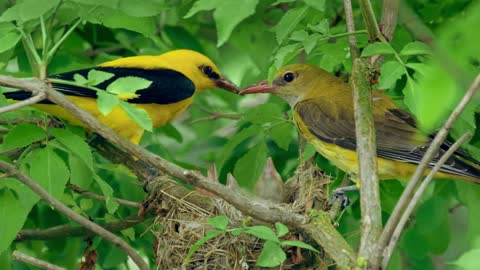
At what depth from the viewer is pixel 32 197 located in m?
3.29

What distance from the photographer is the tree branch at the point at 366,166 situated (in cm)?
256

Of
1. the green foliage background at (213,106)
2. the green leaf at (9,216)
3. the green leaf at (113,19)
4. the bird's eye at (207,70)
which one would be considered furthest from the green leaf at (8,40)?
the bird's eye at (207,70)

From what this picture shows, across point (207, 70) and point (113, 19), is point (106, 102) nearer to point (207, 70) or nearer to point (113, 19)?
point (113, 19)

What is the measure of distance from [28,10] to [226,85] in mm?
2703

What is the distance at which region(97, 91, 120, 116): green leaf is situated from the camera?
91.9 inches

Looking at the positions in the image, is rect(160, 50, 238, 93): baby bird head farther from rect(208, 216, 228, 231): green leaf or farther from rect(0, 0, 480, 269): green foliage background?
rect(208, 216, 228, 231): green leaf

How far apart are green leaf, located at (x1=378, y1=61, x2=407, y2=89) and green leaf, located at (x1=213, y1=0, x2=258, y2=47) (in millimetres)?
632

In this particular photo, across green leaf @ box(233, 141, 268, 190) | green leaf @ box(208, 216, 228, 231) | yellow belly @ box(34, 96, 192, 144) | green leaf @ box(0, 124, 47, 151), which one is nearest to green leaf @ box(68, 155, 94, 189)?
yellow belly @ box(34, 96, 192, 144)

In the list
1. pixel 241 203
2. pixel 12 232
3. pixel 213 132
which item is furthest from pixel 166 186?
pixel 213 132

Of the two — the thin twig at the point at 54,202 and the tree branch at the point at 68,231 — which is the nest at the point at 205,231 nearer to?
the tree branch at the point at 68,231

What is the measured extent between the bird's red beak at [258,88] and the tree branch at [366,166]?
1896 millimetres

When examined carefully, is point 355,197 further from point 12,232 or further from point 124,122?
point 12,232

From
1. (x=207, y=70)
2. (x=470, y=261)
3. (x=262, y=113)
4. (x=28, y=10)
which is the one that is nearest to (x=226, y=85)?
(x=207, y=70)

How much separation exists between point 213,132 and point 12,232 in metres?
3.54
